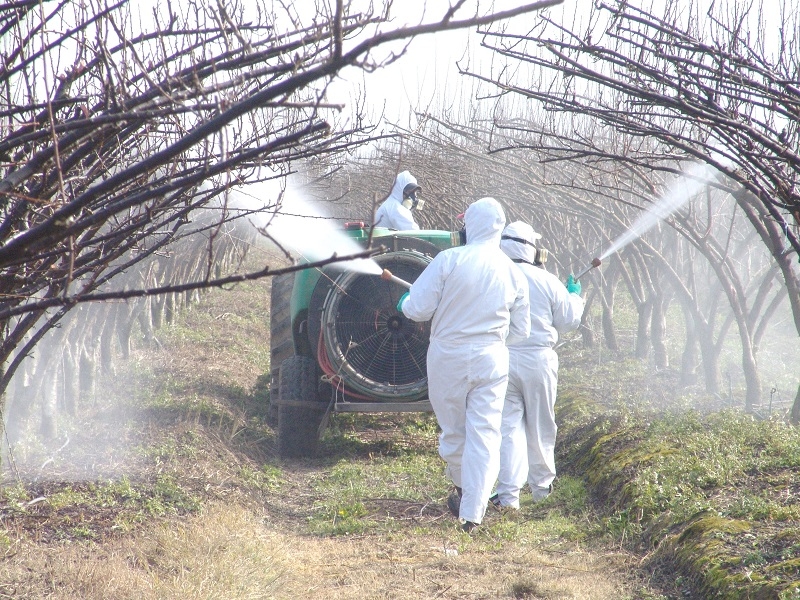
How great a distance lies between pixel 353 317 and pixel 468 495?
232cm

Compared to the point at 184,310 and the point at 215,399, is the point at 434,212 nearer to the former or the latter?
the point at 184,310

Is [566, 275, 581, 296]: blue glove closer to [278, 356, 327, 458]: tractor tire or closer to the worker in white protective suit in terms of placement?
[278, 356, 327, 458]: tractor tire

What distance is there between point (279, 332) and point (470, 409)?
3471 mm

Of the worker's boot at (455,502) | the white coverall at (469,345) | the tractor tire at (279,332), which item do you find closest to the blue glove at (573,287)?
the white coverall at (469,345)

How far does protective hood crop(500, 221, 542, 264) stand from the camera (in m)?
7.43

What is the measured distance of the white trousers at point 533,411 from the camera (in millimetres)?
7031

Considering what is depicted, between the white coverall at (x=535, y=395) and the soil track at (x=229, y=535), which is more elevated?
the white coverall at (x=535, y=395)

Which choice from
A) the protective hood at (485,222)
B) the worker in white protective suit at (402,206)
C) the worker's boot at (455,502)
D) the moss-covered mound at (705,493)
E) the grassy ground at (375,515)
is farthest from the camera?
the worker in white protective suit at (402,206)

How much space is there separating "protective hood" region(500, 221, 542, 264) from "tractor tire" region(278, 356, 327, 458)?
7.00 feet

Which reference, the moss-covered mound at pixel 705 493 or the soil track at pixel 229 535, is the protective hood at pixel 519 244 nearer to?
the moss-covered mound at pixel 705 493

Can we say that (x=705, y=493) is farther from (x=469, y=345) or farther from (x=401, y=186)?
(x=401, y=186)

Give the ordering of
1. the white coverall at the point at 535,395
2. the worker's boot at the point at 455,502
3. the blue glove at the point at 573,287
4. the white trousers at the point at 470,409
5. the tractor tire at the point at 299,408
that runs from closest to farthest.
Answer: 1. the white trousers at the point at 470,409
2. the worker's boot at the point at 455,502
3. the white coverall at the point at 535,395
4. the blue glove at the point at 573,287
5. the tractor tire at the point at 299,408

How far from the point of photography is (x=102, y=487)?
6047 mm

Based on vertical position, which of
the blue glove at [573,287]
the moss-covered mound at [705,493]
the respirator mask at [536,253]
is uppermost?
the respirator mask at [536,253]
